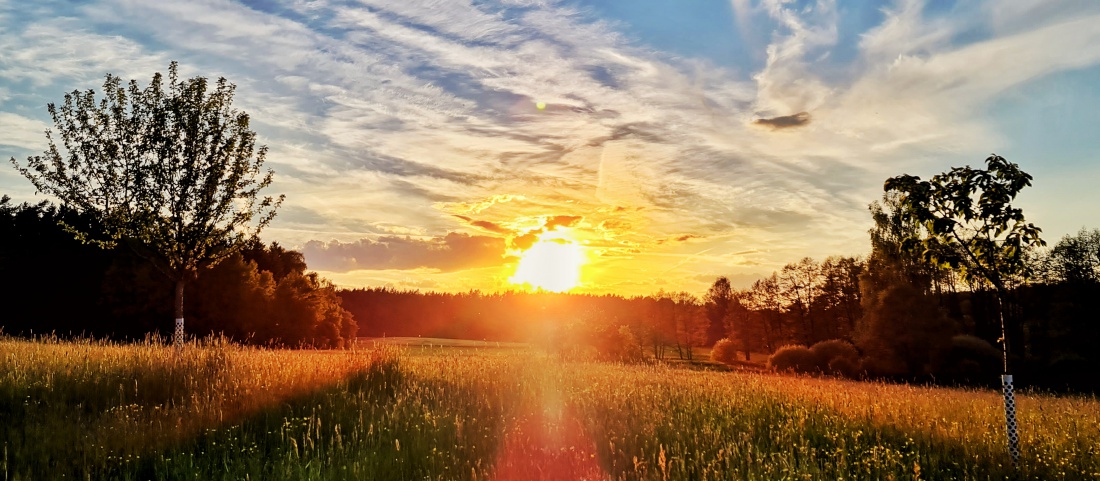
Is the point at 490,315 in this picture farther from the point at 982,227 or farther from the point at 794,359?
the point at 982,227

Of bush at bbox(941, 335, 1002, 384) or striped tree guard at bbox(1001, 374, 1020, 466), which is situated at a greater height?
striped tree guard at bbox(1001, 374, 1020, 466)

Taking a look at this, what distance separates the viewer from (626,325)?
48750 millimetres

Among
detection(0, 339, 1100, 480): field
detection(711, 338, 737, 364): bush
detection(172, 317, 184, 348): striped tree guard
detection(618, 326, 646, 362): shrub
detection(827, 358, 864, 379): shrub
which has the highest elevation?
detection(172, 317, 184, 348): striped tree guard

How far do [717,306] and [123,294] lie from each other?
72691 mm

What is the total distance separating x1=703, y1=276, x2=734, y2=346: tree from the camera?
279 ft

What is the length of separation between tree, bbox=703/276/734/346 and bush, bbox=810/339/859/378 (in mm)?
38530

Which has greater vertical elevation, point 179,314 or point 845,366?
point 179,314

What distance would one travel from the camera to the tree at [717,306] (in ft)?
279

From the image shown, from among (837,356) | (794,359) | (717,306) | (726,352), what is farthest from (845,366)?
(717,306)

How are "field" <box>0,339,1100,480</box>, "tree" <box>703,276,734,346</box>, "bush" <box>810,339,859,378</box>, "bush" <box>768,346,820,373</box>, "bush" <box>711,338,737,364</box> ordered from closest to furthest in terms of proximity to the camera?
"field" <box>0,339,1100,480</box> → "bush" <box>810,339,859,378</box> → "bush" <box>768,346,820,373</box> → "bush" <box>711,338,737,364</box> → "tree" <box>703,276,734,346</box>

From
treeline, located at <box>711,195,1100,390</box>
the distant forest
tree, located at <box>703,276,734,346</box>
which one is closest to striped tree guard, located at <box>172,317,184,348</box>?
the distant forest

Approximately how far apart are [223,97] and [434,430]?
13.4 meters

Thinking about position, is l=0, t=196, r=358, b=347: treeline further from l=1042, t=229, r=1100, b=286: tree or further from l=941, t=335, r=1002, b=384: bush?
l=1042, t=229, r=1100, b=286: tree

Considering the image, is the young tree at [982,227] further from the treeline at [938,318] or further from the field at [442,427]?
the treeline at [938,318]
